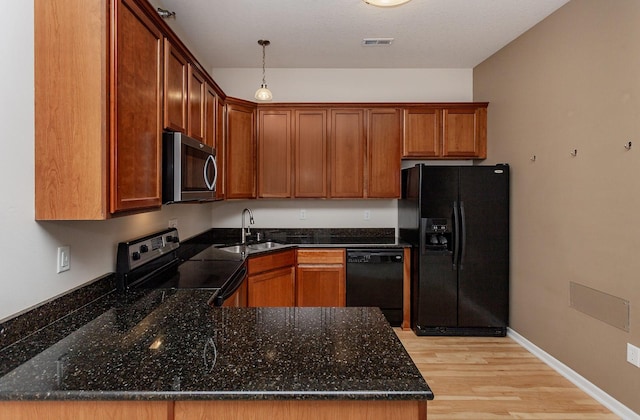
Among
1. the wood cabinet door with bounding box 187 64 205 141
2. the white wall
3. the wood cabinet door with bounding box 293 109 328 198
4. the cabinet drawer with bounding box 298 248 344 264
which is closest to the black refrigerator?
the cabinet drawer with bounding box 298 248 344 264

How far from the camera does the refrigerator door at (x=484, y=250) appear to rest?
3.48m

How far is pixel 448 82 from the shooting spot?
165 inches

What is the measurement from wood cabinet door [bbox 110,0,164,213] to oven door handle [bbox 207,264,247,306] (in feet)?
1.83

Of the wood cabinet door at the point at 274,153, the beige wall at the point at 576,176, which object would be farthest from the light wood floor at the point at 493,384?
the wood cabinet door at the point at 274,153

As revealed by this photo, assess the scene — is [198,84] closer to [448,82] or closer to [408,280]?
[408,280]

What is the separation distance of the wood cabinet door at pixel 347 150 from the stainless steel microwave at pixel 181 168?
5.89 ft

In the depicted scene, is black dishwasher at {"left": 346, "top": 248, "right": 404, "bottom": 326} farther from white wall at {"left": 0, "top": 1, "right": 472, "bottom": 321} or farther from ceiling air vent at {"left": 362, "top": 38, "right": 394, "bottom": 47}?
ceiling air vent at {"left": 362, "top": 38, "right": 394, "bottom": 47}

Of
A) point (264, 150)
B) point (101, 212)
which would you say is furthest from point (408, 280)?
point (101, 212)

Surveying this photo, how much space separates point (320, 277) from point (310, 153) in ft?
4.27

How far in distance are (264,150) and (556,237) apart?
2777 mm

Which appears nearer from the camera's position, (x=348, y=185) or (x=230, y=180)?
(x=230, y=180)

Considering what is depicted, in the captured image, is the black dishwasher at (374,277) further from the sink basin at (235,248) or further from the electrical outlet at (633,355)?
the electrical outlet at (633,355)

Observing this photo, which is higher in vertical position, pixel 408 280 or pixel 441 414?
pixel 408 280

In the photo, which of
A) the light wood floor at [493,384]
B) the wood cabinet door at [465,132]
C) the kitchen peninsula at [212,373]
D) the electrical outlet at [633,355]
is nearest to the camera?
the kitchen peninsula at [212,373]
